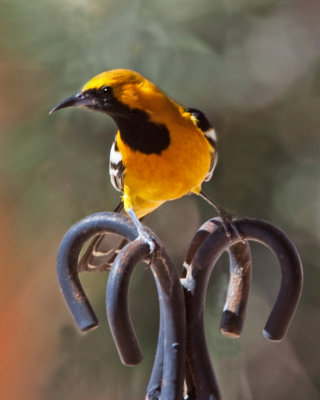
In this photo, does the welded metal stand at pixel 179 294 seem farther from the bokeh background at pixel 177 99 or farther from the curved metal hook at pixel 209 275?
the bokeh background at pixel 177 99

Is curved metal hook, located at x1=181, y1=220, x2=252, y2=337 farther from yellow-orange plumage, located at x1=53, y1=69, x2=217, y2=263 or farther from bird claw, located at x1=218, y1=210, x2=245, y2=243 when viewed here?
yellow-orange plumage, located at x1=53, y1=69, x2=217, y2=263

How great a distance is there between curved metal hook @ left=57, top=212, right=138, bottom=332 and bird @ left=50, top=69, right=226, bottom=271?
0.21 meters

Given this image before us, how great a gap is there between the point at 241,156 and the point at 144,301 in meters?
0.53

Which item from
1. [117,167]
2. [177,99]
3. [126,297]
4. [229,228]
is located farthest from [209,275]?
[177,99]

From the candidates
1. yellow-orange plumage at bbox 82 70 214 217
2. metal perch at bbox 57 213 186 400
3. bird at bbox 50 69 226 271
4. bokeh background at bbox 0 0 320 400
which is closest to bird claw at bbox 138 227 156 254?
metal perch at bbox 57 213 186 400

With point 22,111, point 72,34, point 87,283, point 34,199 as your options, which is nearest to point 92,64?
Result: point 72,34

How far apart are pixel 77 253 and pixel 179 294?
17cm

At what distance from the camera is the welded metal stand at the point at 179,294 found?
0.80 m

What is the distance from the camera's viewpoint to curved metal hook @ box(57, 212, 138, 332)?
2.82ft

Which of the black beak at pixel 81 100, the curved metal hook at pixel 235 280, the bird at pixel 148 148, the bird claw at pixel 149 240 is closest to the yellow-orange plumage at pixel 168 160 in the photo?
the bird at pixel 148 148

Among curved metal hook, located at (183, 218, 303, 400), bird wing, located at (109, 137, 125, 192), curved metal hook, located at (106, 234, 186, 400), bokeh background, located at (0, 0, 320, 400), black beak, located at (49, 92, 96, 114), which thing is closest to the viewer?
curved metal hook, located at (106, 234, 186, 400)

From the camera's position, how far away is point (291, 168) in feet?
5.89

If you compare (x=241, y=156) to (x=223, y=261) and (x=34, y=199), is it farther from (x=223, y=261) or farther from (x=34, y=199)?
(x=34, y=199)

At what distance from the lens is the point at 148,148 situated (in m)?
1.21
